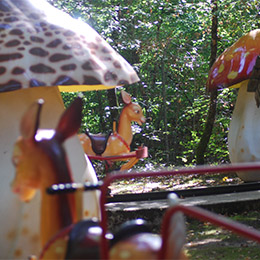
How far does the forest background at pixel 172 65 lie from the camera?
31.8ft

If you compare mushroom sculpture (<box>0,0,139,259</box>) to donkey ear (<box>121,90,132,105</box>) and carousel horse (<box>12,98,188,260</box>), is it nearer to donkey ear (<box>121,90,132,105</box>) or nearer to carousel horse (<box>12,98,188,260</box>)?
carousel horse (<box>12,98,188,260</box>)

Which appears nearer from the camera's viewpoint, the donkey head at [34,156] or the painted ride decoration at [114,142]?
the donkey head at [34,156]

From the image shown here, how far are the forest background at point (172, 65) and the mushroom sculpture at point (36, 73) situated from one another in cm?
530

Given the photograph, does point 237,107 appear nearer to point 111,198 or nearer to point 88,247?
point 111,198

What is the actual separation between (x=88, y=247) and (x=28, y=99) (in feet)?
5.76

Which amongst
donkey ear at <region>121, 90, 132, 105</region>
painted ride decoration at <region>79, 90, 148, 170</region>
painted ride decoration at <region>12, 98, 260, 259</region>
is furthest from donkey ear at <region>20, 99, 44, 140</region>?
donkey ear at <region>121, 90, 132, 105</region>

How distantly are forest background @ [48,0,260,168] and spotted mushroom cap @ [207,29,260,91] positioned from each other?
1206 mm

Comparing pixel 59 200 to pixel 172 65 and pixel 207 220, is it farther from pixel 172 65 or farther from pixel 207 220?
pixel 172 65

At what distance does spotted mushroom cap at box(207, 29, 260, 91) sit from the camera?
759cm

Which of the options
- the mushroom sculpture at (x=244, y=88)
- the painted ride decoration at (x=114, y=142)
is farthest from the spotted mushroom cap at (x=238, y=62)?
the painted ride decoration at (x=114, y=142)

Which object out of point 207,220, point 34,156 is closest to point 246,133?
point 34,156

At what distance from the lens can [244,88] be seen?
8141 mm

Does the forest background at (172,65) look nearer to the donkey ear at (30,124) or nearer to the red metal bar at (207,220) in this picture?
the donkey ear at (30,124)

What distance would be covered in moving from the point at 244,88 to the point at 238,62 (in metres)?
0.59
